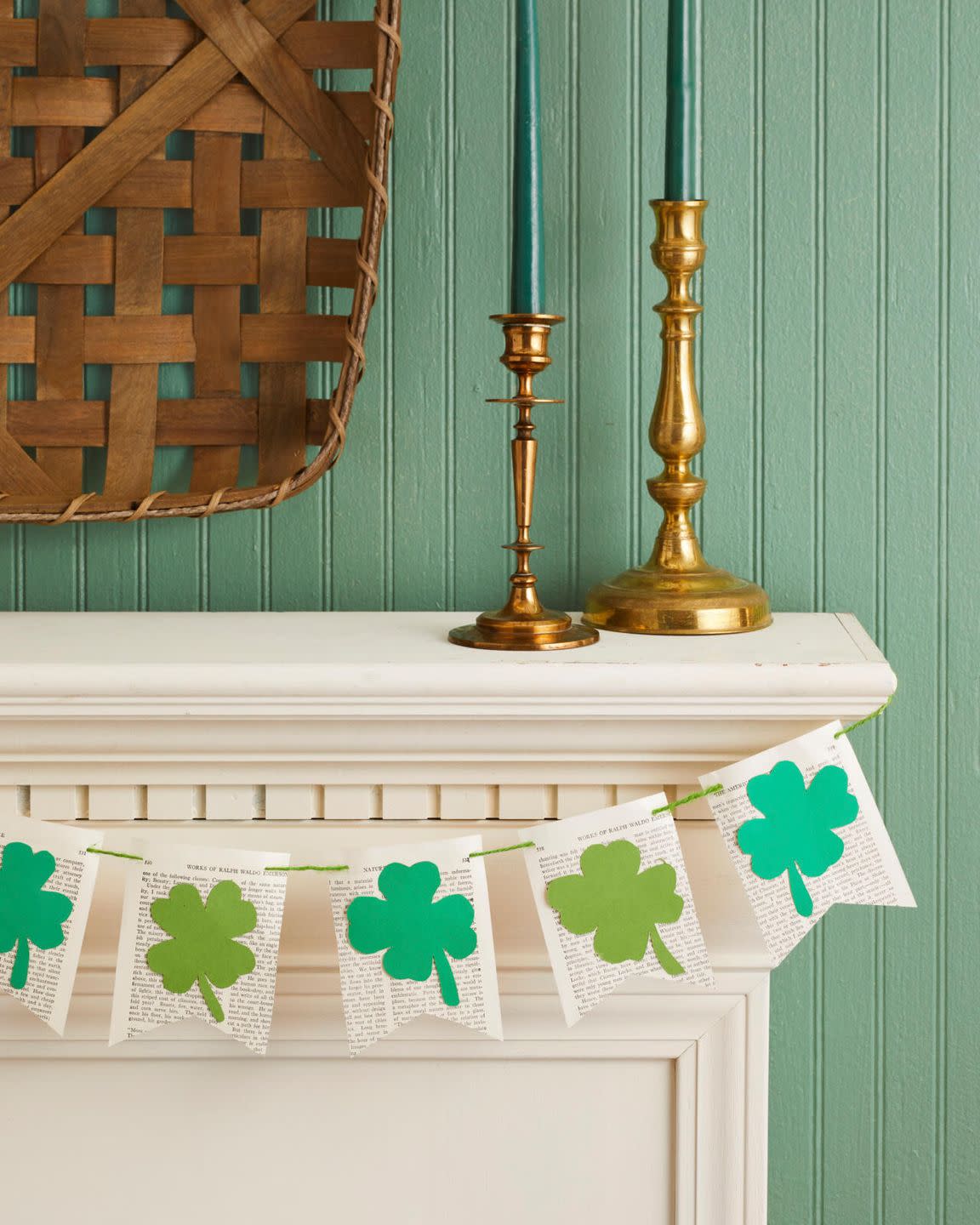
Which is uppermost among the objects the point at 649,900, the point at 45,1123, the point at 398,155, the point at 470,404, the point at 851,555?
the point at 398,155

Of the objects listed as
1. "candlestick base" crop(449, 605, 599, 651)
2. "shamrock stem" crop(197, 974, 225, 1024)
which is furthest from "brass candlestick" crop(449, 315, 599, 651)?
"shamrock stem" crop(197, 974, 225, 1024)

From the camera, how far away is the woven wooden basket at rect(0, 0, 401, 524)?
89cm

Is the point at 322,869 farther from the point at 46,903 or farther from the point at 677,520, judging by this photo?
the point at 677,520

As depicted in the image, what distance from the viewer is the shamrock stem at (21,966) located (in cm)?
74

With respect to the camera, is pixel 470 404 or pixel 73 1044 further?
pixel 470 404

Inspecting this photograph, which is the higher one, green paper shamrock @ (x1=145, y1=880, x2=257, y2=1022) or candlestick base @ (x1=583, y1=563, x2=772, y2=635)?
candlestick base @ (x1=583, y1=563, x2=772, y2=635)

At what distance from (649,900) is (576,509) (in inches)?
13.4

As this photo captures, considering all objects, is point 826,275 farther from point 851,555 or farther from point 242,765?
point 242,765

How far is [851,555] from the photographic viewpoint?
944 mm

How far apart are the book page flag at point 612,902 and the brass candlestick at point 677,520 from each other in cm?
15

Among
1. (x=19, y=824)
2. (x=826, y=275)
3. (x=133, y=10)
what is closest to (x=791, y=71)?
(x=826, y=275)

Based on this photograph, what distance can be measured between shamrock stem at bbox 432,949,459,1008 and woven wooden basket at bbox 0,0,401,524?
14.1 inches

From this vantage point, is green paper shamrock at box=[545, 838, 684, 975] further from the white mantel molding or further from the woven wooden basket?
the woven wooden basket

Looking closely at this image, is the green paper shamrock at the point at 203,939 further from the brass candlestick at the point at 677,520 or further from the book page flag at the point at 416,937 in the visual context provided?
the brass candlestick at the point at 677,520
